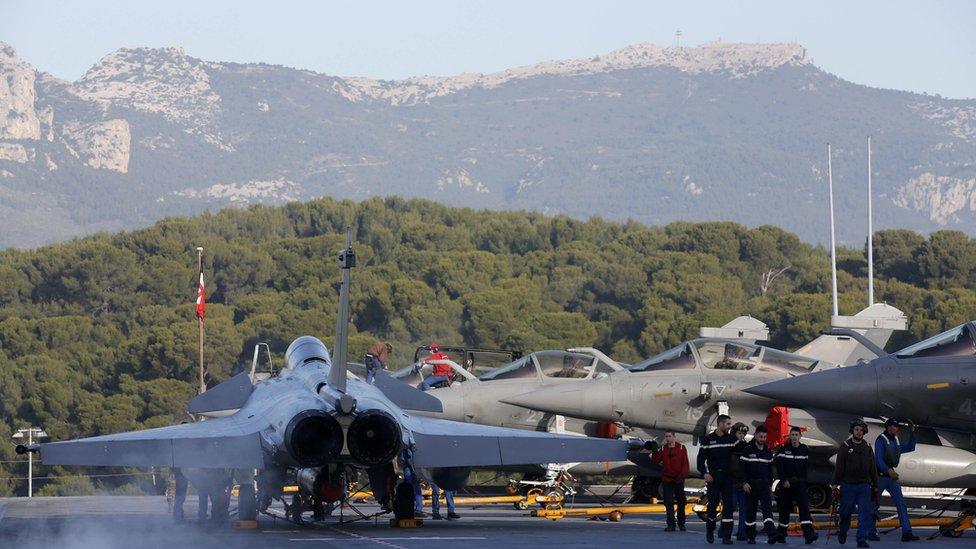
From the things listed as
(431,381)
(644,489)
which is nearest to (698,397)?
(644,489)

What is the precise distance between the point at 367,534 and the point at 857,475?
5130mm

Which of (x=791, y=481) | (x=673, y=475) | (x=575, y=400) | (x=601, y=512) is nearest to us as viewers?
(x=791, y=481)

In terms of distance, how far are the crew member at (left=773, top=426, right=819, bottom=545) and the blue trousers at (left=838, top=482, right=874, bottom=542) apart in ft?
1.15

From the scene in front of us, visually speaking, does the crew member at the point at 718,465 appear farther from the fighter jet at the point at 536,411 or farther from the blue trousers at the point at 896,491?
the fighter jet at the point at 536,411

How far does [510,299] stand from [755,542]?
47088mm

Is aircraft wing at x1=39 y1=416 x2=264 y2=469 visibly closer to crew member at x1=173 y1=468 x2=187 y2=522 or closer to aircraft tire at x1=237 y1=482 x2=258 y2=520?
aircraft tire at x1=237 y1=482 x2=258 y2=520

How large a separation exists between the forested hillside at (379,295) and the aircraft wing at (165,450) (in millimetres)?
30415

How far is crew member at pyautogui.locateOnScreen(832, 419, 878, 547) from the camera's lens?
1551 cm

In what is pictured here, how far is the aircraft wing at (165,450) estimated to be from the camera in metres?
15.5

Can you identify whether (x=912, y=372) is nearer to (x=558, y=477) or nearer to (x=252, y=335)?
(x=558, y=477)

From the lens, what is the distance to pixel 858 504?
15.6m

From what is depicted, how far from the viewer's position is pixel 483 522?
61.7 feet

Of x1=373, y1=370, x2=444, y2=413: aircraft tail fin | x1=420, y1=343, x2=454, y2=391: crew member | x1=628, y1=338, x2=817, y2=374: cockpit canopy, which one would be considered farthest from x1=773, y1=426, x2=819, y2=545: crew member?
x1=420, y1=343, x2=454, y2=391: crew member

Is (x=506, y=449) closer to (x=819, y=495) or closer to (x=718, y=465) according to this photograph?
(x=718, y=465)
